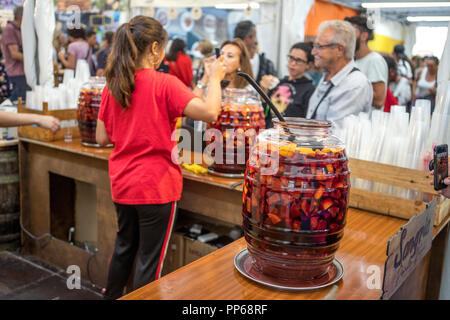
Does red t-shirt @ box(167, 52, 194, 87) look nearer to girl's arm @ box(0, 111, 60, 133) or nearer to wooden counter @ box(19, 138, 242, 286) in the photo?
wooden counter @ box(19, 138, 242, 286)

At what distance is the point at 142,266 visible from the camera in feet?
6.66

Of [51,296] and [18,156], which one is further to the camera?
[18,156]

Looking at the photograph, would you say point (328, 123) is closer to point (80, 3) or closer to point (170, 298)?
point (170, 298)

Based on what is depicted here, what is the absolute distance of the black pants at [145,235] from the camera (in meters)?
1.98

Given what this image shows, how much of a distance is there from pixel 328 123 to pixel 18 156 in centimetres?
279

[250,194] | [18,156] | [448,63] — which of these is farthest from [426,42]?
[250,194]

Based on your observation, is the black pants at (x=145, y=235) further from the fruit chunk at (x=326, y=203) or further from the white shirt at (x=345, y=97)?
the white shirt at (x=345, y=97)

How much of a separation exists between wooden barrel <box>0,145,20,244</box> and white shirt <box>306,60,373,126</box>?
7.52 feet

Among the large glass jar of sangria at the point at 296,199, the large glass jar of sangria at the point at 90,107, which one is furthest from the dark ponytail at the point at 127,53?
the large glass jar of sangria at the point at 296,199

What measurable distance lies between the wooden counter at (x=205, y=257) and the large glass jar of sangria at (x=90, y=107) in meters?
0.10

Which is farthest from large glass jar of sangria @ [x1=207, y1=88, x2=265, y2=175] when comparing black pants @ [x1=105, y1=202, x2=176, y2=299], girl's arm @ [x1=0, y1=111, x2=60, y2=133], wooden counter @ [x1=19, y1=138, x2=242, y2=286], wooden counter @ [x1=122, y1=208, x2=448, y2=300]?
girl's arm @ [x1=0, y1=111, x2=60, y2=133]

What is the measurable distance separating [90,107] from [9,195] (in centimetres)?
117

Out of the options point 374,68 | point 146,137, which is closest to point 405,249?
point 146,137

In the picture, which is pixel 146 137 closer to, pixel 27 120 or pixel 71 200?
pixel 27 120
